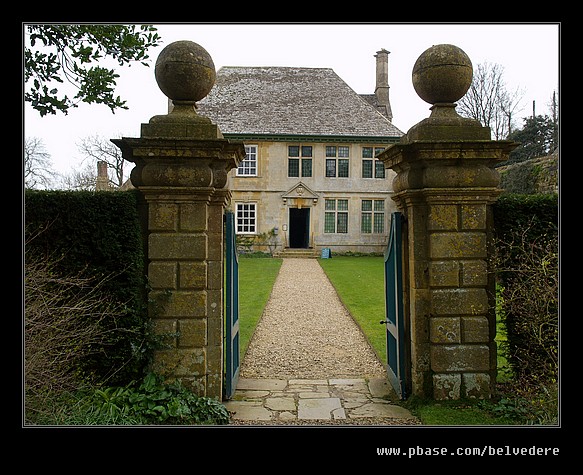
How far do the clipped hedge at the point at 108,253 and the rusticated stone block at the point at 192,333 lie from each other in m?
0.36

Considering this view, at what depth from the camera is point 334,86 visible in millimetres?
30344

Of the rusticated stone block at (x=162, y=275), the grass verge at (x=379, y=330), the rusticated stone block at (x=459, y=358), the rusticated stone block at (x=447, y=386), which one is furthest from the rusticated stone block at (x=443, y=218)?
the rusticated stone block at (x=162, y=275)

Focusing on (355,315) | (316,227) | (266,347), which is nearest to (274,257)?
(316,227)

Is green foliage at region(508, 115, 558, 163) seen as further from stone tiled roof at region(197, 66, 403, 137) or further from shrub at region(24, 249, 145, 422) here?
shrub at region(24, 249, 145, 422)

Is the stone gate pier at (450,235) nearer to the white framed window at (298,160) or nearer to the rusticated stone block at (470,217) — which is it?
the rusticated stone block at (470,217)

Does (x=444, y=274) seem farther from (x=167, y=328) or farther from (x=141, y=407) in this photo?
(x=141, y=407)

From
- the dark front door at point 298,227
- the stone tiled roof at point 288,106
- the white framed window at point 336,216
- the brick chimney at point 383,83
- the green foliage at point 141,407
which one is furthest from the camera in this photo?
the brick chimney at point 383,83

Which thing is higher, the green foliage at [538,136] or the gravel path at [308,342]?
the green foliage at [538,136]

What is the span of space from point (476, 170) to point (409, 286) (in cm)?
140

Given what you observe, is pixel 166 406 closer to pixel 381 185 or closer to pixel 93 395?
pixel 93 395

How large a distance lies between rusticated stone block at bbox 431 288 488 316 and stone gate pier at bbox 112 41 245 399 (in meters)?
2.39

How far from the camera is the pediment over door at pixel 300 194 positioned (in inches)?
1100

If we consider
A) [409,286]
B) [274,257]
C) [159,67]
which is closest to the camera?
[159,67]

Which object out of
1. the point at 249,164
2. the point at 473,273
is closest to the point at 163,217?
the point at 473,273
